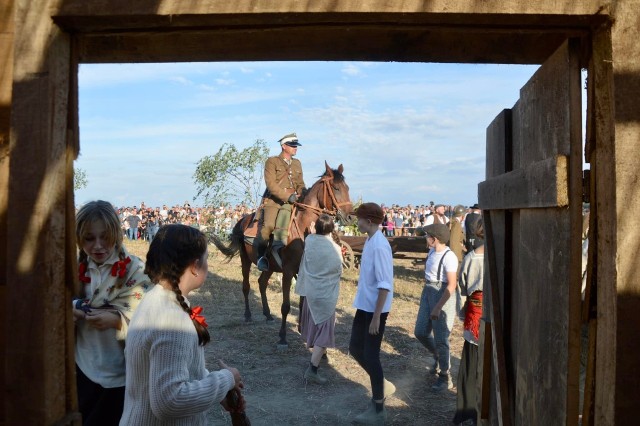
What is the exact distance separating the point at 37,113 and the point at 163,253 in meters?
0.71

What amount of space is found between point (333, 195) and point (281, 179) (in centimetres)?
97

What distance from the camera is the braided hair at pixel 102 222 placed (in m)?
2.87

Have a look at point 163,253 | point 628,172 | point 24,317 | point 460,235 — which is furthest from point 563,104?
point 460,235

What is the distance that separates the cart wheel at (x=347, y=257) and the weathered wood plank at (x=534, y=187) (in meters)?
12.3

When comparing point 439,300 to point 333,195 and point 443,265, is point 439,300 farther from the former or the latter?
point 333,195

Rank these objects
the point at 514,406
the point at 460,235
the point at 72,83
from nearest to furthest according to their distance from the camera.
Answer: the point at 72,83 < the point at 514,406 < the point at 460,235

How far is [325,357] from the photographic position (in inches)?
301

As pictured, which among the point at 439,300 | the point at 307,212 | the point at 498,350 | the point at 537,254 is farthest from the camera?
the point at 307,212

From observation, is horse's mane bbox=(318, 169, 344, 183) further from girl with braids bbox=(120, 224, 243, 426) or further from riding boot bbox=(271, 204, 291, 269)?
girl with braids bbox=(120, 224, 243, 426)

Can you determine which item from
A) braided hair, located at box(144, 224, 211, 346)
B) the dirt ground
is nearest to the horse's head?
the dirt ground

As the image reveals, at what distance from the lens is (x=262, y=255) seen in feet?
32.3

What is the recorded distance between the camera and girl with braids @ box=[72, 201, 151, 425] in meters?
2.79

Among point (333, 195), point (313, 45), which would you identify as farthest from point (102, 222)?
point (333, 195)

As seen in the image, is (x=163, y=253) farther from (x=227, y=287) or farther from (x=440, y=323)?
(x=227, y=287)
